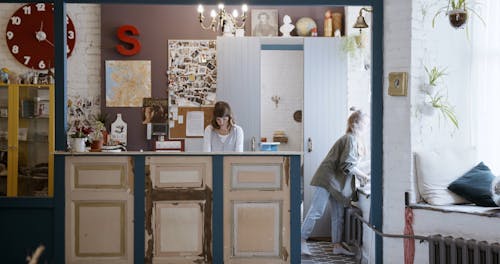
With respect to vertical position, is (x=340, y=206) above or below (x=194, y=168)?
below

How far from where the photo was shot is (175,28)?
26.3 feet

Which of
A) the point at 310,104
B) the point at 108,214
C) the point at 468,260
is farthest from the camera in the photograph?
the point at 310,104

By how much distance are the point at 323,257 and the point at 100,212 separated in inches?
101

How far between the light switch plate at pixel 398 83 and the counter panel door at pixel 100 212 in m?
2.35

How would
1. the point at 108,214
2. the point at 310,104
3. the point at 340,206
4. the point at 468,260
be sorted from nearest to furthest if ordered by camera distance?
1. the point at 468,260
2. the point at 108,214
3. the point at 340,206
4. the point at 310,104

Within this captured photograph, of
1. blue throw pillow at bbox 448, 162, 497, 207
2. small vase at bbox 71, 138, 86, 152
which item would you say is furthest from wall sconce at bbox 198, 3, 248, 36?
blue throw pillow at bbox 448, 162, 497, 207

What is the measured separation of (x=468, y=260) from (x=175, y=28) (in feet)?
16.0

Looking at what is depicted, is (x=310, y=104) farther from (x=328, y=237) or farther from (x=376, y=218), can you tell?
(x=376, y=218)

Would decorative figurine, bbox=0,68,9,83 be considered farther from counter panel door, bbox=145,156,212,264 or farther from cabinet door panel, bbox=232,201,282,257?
cabinet door panel, bbox=232,201,282,257

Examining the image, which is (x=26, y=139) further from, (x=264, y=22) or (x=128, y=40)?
(x=264, y=22)

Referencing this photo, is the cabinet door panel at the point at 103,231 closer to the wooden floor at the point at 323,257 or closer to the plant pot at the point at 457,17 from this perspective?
the wooden floor at the point at 323,257

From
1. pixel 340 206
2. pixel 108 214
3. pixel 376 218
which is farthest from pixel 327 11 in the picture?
pixel 108 214

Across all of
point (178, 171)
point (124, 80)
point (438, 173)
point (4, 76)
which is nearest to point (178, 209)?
point (178, 171)

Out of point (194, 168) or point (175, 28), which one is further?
point (175, 28)
